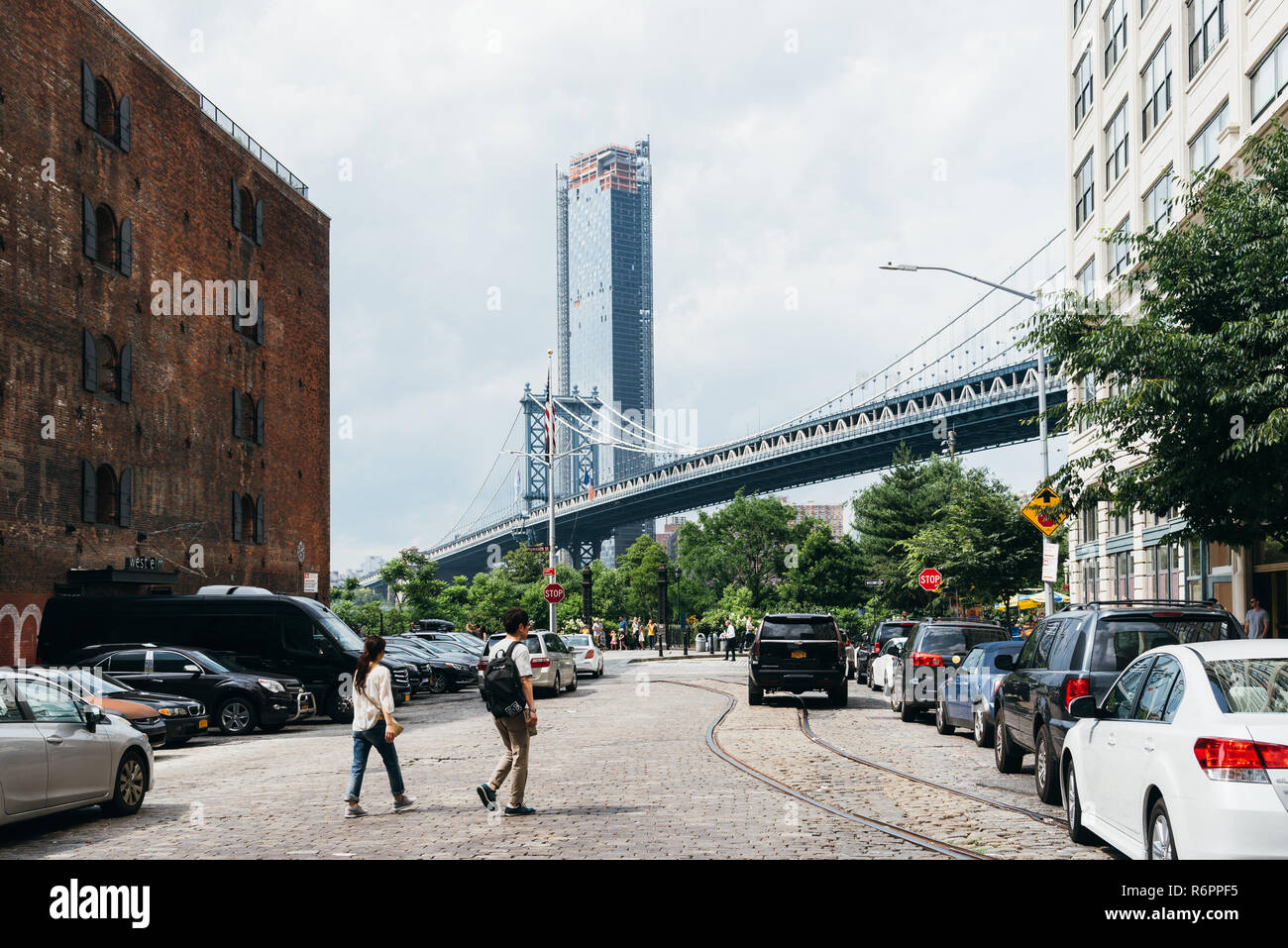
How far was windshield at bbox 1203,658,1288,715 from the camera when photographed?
6.79 m

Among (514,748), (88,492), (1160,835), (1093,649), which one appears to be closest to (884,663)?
(1093,649)

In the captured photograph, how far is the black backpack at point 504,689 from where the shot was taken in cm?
1098

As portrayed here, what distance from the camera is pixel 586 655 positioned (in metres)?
37.4

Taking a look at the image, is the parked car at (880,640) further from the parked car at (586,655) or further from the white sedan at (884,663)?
the parked car at (586,655)

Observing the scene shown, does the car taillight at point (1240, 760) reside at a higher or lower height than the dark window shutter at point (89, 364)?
lower

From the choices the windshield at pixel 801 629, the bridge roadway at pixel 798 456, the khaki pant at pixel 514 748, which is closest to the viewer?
the khaki pant at pixel 514 748

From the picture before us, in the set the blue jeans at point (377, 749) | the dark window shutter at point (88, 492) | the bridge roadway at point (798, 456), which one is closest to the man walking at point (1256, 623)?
the blue jeans at point (377, 749)

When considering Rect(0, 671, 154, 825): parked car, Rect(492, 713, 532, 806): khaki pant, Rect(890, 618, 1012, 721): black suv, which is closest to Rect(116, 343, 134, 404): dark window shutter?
Rect(890, 618, 1012, 721): black suv

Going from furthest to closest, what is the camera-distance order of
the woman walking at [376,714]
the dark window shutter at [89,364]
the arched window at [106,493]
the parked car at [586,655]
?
the parked car at [586,655] < the arched window at [106,493] < the dark window shutter at [89,364] < the woman walking at [376,714]

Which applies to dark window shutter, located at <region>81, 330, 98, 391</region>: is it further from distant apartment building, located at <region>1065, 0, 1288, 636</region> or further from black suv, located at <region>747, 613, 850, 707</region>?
distant apartment building, located at <region>1065, 0, 1288, 636</region>

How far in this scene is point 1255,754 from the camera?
635 centimetres

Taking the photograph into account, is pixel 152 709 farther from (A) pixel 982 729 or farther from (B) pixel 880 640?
(B) pixel 880 640

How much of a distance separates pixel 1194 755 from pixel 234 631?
20694mm

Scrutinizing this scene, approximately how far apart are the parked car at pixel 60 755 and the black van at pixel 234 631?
→ 37.1 ft
